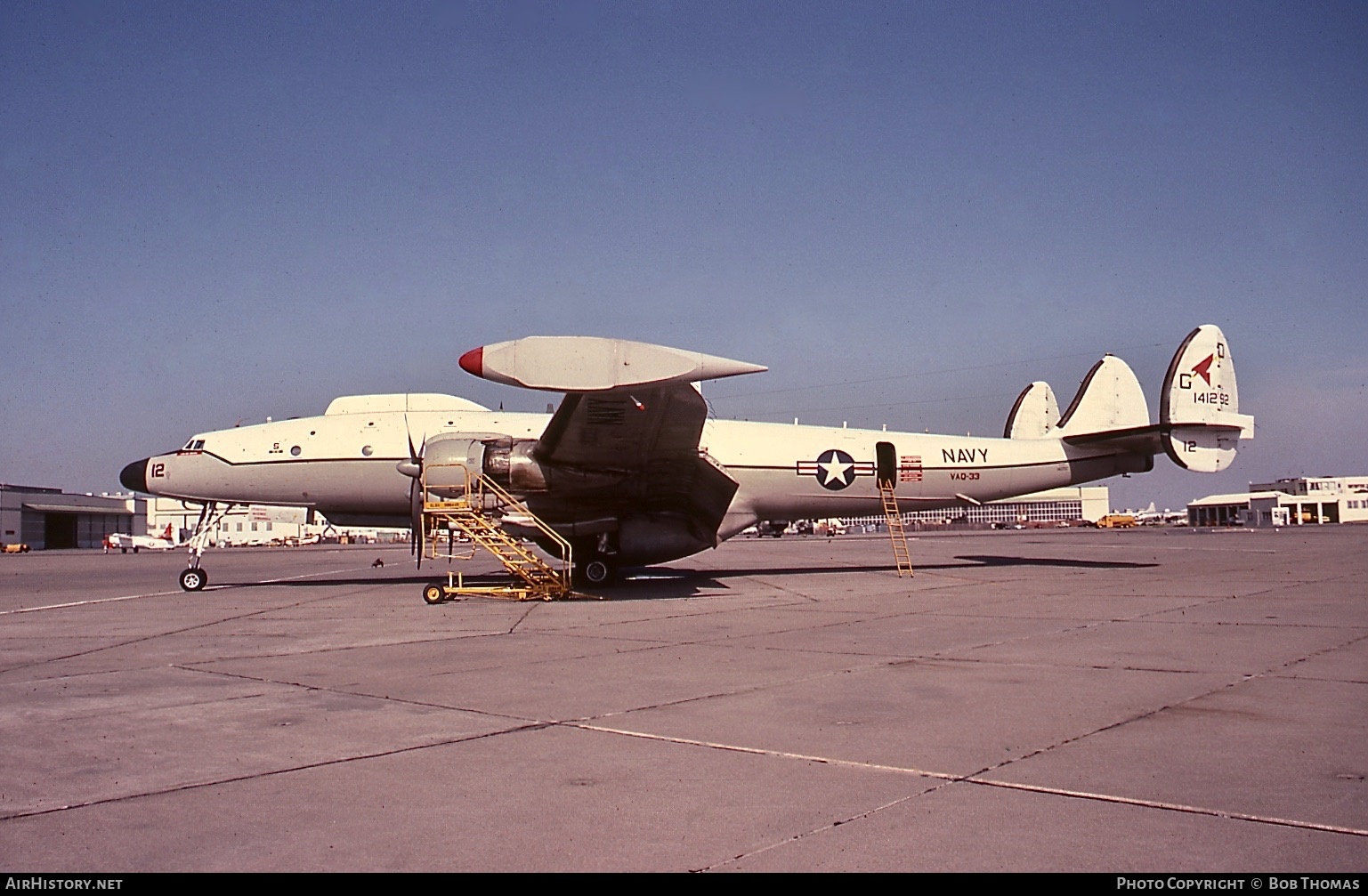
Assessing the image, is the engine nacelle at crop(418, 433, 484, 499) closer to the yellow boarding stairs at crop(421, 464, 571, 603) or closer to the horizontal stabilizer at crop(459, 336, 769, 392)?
the yellow boarding stairs at crop(421, 464, 571, 603)

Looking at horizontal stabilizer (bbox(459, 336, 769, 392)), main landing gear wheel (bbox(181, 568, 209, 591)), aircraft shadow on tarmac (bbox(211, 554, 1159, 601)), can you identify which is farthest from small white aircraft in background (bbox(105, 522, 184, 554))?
horizontal stabilizer (bbox(459, 336, 769, 392))

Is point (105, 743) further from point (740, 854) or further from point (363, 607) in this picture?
point (363, 607)

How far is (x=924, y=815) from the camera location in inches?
171

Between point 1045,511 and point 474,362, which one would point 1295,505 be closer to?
point 1045,511

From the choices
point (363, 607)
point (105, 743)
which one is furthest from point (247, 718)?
point (363, 607)

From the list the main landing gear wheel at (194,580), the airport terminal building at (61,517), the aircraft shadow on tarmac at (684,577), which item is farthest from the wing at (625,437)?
the airport terminal building at (61,517)

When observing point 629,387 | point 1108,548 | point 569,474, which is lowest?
point 1108,548

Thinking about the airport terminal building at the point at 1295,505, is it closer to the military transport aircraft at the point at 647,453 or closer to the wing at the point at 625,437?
the military transport aircraft at the point at 647,453

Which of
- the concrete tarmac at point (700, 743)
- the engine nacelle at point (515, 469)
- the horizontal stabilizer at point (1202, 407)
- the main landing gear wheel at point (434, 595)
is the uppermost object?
the horizontal stabilizer at point (1202, 407)

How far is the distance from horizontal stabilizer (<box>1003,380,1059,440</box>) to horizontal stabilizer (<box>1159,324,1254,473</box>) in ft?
12.4

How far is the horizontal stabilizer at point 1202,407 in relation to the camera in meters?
22.8

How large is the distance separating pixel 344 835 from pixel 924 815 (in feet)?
8.64

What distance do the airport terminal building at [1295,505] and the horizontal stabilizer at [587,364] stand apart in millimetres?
87833

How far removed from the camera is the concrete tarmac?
13.1 ft
